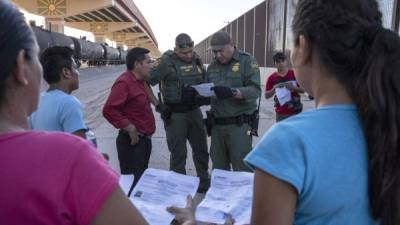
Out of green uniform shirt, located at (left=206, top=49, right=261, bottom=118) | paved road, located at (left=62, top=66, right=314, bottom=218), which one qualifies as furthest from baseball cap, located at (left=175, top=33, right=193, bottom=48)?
paved road, located at (left=62, top=66, right=314, bottom=218)

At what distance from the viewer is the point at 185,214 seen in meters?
1.80

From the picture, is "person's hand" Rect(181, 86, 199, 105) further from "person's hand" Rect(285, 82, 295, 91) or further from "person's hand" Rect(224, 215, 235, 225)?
"person's hand" Rect(224, 215, 235, 225)

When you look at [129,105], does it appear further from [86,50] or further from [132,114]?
[86,50]

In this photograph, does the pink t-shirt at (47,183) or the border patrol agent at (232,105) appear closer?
the pink t-shirt at (47,183)

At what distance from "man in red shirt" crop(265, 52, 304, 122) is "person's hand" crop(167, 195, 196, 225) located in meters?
4.21

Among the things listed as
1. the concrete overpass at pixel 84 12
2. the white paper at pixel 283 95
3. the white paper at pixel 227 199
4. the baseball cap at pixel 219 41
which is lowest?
the white paper at pixel 227 199

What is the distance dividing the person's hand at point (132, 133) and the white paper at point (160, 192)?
2179 millimetres

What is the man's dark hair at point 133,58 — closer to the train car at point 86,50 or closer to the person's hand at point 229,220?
the person's hand at point 229,220

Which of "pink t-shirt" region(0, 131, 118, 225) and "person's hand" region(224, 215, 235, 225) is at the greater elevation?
"pink t-shirt" region(0, 131, 118, 225)

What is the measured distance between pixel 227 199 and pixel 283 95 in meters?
4.05

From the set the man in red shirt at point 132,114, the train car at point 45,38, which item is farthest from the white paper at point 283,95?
the train car at point 45,38

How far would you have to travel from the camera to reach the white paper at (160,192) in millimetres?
1990

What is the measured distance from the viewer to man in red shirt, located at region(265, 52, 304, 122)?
5969 millimetres

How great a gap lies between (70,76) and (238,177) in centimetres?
151
